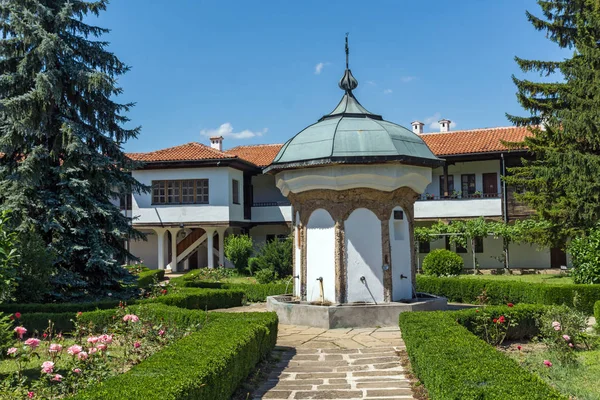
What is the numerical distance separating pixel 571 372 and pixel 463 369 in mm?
2614

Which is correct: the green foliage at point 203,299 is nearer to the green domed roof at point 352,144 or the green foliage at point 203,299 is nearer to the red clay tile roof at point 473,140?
the green domed roof at point 352,144

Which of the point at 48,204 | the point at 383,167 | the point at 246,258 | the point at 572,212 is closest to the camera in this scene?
the point at 383,167

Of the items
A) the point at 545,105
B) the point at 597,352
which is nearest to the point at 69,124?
the point at 597,352

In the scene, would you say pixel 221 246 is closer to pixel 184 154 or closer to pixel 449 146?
pixel 184 154

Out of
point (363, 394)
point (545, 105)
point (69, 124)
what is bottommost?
point (363, 394)

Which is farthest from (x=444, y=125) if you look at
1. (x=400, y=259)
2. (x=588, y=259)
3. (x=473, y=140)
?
(x=400, y=259)

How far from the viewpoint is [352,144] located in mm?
11578

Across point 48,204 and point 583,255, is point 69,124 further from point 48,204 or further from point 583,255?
point 583,255

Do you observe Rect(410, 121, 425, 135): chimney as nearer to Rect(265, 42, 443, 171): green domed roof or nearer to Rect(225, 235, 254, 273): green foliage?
Rect(225, 235, 254, 273): green foliage

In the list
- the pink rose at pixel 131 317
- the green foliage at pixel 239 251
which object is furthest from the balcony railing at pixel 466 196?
the pink rose at pixel 131 317

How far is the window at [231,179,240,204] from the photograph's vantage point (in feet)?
92.2

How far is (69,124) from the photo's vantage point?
14.9 m

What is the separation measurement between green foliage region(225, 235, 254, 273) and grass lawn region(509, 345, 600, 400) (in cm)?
1798

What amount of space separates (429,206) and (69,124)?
1811cm
